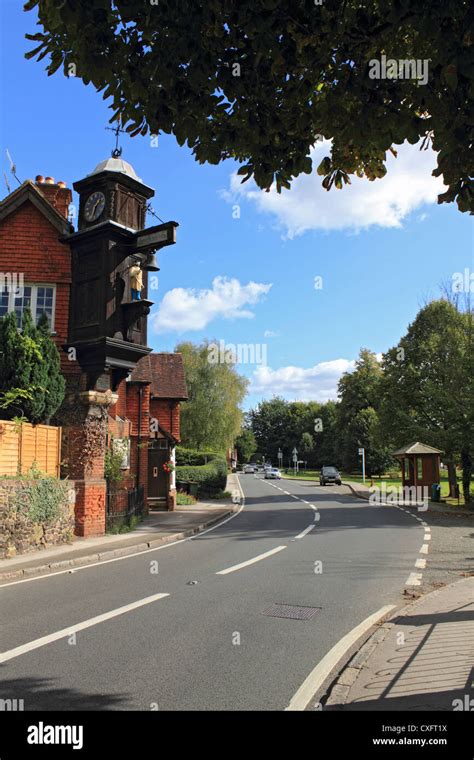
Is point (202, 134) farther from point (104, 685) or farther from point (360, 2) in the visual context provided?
point (104, 685)

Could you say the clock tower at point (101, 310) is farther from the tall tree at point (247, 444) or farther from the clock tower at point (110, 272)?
the tall tree at point (247, 444)

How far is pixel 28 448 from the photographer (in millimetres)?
14000

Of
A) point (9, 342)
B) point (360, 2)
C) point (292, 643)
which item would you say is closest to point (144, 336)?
point (9, 342)

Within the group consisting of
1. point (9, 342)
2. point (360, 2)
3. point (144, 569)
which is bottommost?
point (144, 569)

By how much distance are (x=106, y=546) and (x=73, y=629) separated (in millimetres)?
7319

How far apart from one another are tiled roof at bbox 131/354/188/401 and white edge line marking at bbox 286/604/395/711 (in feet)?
63.1

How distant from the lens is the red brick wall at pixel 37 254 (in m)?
18.1

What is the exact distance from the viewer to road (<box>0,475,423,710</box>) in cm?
484

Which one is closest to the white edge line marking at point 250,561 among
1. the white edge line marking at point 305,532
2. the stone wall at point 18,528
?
the white edge line marking at point 305,532

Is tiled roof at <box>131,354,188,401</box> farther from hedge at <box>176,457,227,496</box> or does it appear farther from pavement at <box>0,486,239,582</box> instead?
pavement at <box>0,486,239,582</box>

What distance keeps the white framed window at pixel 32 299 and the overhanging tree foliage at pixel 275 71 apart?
14.3 m

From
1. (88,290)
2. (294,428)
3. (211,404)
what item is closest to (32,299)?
(88,290)

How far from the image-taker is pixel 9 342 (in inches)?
573
